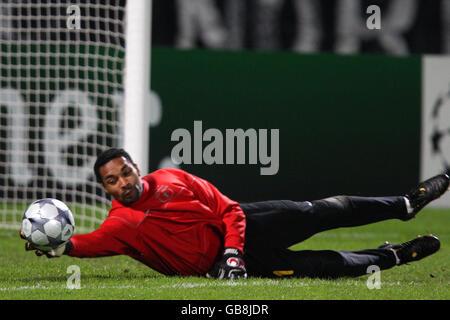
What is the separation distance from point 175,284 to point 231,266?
0.34 m

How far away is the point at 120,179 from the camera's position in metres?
4.62

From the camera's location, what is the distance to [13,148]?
10.1 metres

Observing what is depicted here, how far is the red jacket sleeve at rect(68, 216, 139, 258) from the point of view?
15.4ft
